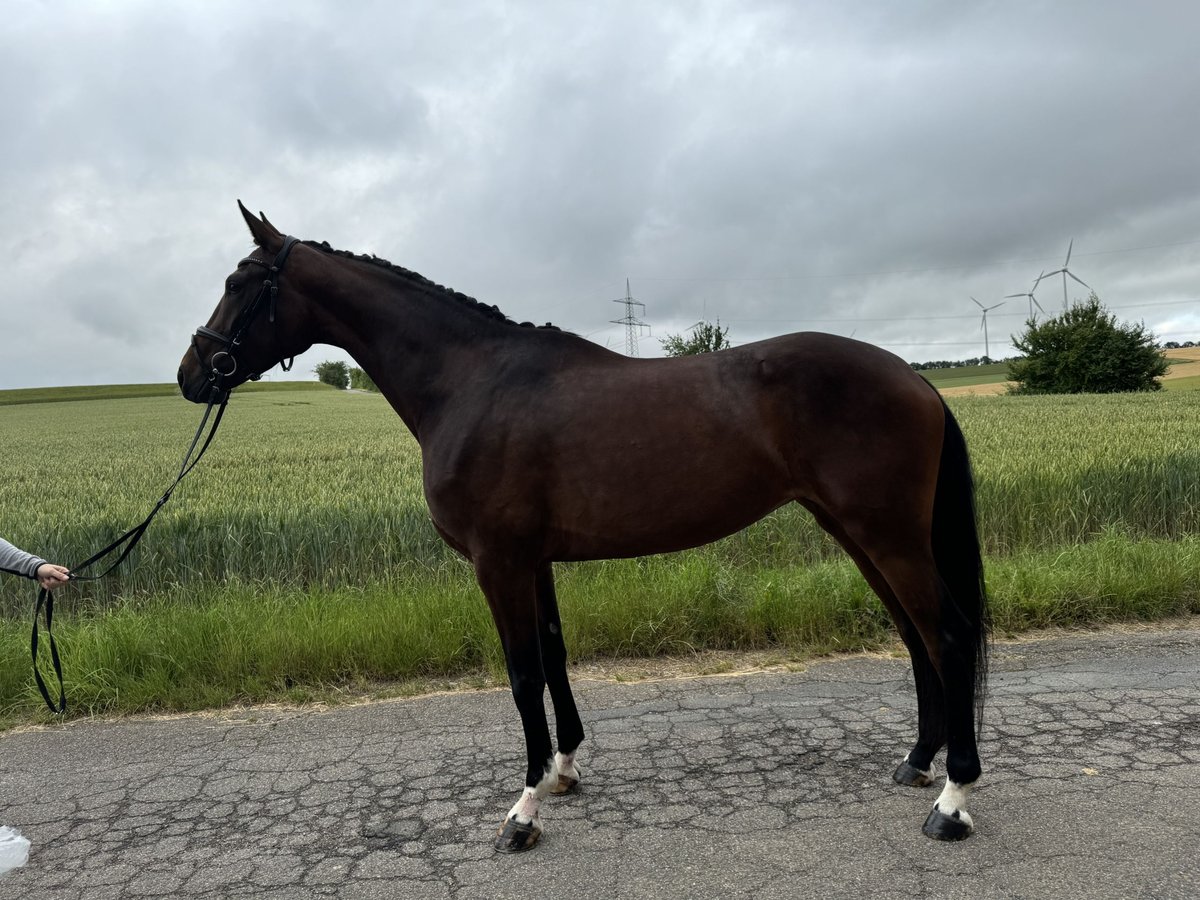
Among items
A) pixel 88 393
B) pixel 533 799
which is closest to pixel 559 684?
pixel 533 799

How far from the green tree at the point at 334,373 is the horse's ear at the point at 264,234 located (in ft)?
432

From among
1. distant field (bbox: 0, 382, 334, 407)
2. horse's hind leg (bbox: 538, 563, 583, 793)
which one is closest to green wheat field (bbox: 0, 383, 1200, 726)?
horse's hind leg (bbox: 538, 563, 583, 793)

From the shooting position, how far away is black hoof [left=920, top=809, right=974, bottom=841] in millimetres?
2863

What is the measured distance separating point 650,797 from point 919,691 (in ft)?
4.38

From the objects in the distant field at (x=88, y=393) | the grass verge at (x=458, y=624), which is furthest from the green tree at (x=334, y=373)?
the grass verge at (x=458, y=624)

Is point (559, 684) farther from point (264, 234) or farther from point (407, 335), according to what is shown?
point (264, 234)

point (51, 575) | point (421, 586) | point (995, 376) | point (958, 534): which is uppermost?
point (995, 376)

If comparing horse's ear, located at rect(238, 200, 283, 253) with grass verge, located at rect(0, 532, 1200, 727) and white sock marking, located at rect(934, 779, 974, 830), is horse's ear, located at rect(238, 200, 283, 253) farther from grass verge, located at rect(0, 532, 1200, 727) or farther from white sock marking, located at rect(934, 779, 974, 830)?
white sock marking, located at rect(934, 779, 974, 830)

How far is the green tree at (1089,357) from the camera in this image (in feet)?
140

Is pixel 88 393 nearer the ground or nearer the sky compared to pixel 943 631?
nearer the sky

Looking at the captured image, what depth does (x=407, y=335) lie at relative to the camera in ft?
11.7

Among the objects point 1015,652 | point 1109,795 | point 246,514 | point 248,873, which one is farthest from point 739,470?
point 246,514

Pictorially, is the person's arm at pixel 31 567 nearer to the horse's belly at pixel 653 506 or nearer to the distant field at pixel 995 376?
the horse's belly at pixel 653 506

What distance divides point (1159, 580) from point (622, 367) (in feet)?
16.1
